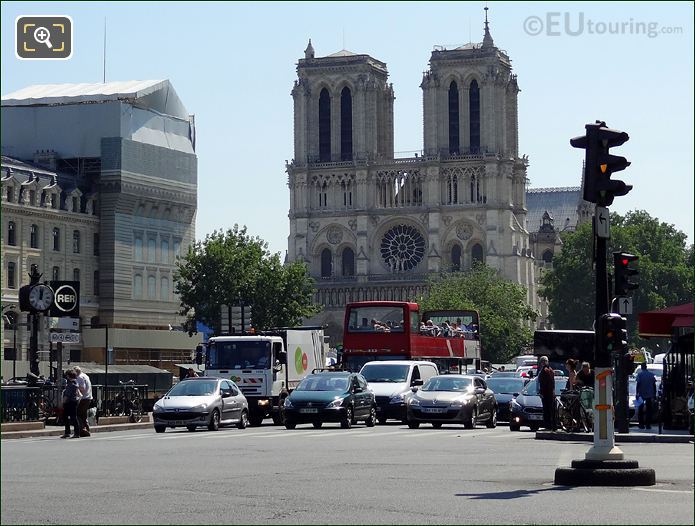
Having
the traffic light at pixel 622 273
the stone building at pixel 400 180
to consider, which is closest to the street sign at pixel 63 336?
the traffic light at pixel 622 273

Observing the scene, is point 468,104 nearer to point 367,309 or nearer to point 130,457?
point 367,309

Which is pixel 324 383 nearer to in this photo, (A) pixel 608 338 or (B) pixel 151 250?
(A) pixel 608 338

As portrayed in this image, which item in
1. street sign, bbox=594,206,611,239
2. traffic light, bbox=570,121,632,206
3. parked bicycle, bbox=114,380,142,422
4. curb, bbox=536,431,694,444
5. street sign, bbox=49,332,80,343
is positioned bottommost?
curb, bbox=536,431,694,444

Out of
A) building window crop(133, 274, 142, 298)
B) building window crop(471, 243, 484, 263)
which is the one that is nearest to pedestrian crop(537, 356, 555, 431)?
building window crop(133, 274, 142, 298)

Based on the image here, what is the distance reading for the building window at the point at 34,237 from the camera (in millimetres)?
97688

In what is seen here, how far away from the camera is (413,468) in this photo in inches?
900

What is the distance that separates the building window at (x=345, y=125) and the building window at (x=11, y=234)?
54.8 m

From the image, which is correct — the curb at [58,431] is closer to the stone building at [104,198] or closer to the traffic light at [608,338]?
the traffic light at [608,338]

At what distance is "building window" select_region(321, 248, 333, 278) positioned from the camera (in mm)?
149125

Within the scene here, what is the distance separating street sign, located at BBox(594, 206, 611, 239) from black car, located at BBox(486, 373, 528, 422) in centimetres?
2552

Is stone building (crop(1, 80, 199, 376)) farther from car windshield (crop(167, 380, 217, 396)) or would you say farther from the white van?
car windshield (crop(167, 380, 217, 396))

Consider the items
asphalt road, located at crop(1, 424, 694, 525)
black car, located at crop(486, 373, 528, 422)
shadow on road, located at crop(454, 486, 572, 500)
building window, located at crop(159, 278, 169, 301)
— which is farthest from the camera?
building window, located at crop(159, 278, 169, 301)

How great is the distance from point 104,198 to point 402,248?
4913 centimetres

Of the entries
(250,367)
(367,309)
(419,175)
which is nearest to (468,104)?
(419,175)
